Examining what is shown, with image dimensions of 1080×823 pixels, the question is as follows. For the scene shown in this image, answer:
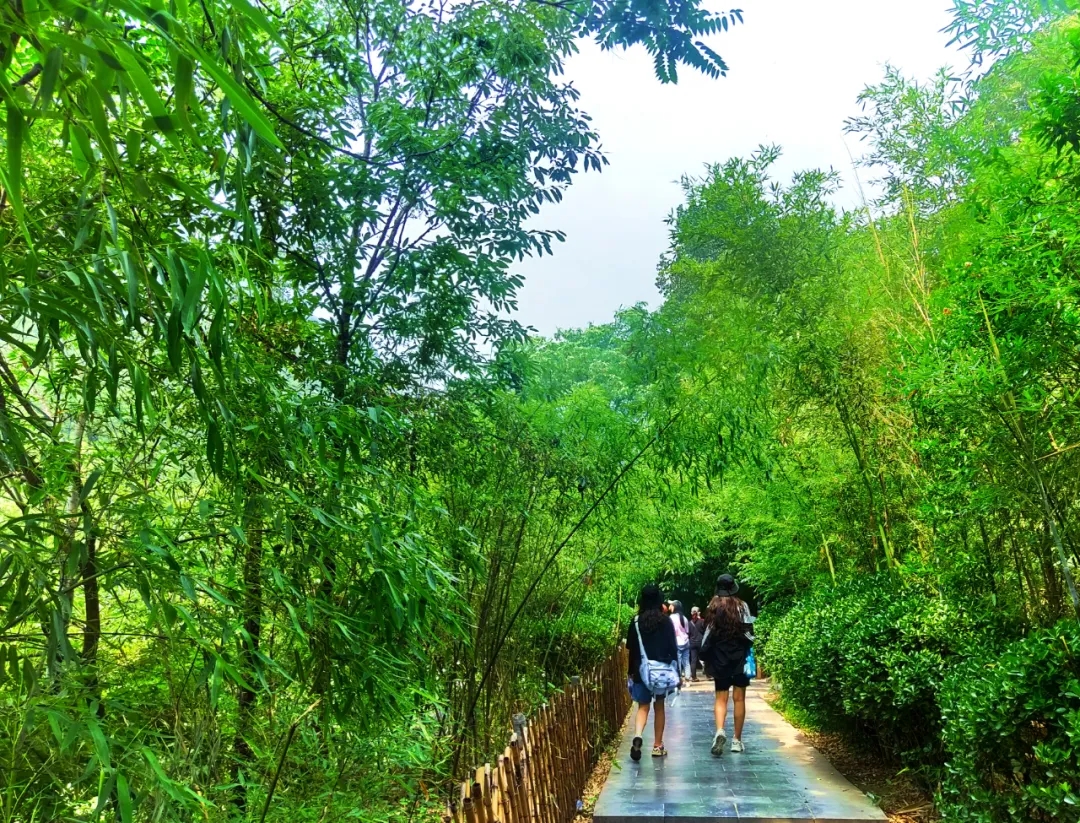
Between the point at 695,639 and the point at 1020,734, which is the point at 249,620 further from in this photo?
the point at 695,639

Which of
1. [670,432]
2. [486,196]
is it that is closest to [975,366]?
[670,432]

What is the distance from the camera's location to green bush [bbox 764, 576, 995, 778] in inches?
149

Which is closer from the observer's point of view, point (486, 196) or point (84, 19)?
point (84, 19)

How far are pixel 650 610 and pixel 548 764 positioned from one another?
2.02 meters

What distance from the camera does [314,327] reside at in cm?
296

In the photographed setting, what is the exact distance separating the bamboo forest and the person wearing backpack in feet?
2.25

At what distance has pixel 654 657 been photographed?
5516mm

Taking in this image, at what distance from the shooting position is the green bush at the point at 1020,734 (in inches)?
90.4

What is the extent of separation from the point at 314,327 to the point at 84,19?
2314mm

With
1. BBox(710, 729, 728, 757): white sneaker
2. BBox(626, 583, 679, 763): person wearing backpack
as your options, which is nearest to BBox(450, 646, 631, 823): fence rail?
BBox(626, 583, 679, 763): person wearing backpack

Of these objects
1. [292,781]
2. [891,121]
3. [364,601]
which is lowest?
[292,781]

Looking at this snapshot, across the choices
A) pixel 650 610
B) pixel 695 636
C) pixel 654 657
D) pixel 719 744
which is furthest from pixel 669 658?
pixel 695 636

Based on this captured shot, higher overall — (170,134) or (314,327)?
(314,327)

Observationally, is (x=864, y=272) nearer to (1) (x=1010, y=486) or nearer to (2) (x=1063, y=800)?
(1) (x=1010, y=486)
